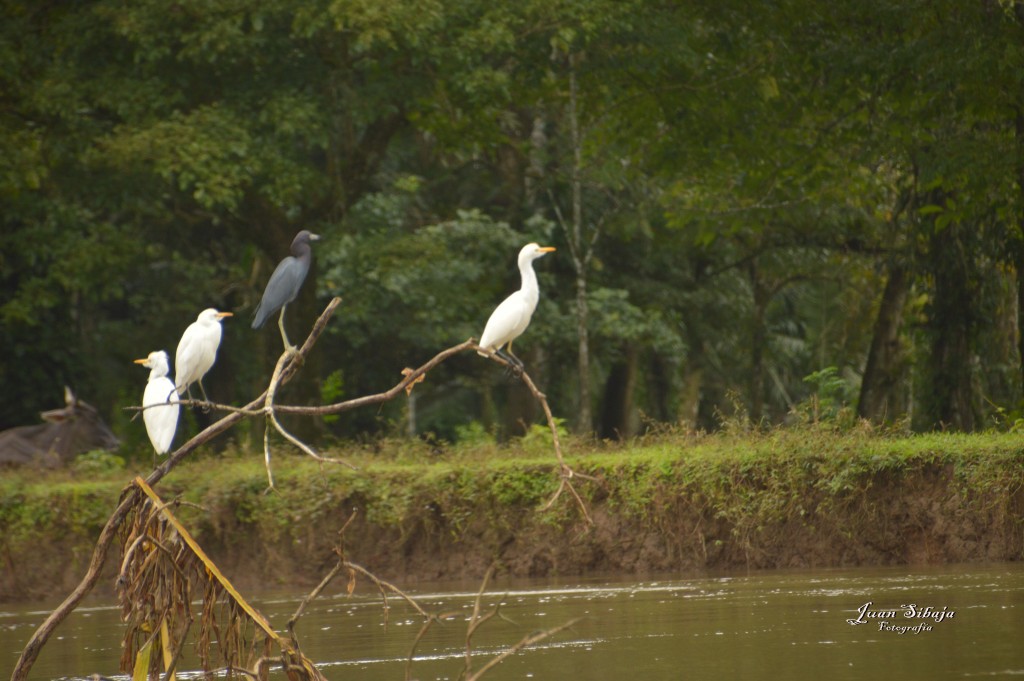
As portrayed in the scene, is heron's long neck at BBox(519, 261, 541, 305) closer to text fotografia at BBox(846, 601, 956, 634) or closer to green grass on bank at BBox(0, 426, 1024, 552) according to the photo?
text fotografia at BBox(846, 601, 956, 634)

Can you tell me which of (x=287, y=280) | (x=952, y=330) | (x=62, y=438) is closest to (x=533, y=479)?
(x=287, y=280)

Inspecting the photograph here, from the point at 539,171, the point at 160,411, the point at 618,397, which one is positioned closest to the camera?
the point at 160,411

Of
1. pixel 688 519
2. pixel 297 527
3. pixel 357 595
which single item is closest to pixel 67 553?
pixel 297 527

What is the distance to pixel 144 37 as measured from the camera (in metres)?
16.4

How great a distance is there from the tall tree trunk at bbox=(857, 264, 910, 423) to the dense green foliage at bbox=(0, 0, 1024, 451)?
0.05 meters

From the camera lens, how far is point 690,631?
9.11 meters

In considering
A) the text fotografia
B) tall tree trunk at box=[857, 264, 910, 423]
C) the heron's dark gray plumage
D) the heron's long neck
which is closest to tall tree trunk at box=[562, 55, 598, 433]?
tall tree trunk at box=[857, 264, 910, 423]

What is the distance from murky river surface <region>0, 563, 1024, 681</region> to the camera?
752cm

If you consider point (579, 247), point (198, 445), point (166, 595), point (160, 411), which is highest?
point (198, 445)

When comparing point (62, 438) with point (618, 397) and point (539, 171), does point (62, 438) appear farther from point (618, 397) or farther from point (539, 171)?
point (618, 397)

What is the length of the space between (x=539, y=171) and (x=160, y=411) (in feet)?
39.0

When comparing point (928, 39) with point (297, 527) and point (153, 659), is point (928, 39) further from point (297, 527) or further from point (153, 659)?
point (153, 659)

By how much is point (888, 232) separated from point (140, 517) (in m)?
17.4

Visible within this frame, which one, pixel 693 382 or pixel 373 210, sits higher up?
pixel 373 210
